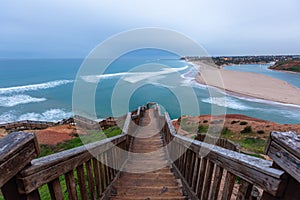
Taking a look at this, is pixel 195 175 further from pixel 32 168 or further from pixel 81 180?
pixel 32 168

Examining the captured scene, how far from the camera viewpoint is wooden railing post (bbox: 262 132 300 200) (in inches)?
37.2

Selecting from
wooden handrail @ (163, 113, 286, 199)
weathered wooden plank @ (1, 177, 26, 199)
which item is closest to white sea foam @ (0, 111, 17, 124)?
wooden handrail @ (163, 113, 286, 199)

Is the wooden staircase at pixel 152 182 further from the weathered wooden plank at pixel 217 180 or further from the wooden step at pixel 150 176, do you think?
the wooden step at pixel 150 176

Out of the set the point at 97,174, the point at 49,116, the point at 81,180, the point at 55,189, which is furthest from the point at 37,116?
the point at 55,189

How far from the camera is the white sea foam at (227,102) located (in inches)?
1019

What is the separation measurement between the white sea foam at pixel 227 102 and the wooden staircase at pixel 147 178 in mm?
23504

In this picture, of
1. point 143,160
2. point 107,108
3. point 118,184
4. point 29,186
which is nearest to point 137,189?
point 118,184

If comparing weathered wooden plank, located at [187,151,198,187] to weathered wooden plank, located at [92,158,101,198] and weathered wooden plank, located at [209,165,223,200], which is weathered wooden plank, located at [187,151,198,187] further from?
weathered wooden plank, located at [92,158,101,198]

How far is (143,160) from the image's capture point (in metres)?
4.79

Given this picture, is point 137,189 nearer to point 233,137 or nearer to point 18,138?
point 18,138

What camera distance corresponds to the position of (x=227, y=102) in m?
28.2

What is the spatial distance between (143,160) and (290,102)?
31.2 meters

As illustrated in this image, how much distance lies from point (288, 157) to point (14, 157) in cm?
155

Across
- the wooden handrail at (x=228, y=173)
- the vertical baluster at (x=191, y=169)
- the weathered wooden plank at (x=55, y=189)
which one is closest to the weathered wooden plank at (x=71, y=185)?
the weathered wooden plank at (x=55, y=189)
